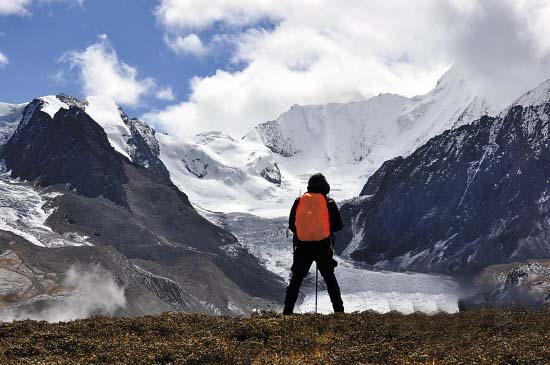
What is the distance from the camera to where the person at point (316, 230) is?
22.3 meters

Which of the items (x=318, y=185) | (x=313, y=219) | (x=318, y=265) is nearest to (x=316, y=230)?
(x=313, y=219)

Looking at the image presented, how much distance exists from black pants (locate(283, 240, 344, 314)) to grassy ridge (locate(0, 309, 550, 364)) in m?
0.99

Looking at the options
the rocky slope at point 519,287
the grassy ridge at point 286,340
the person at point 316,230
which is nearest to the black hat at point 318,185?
the person at point 316,230

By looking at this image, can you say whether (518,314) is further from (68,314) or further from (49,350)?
(68,314)

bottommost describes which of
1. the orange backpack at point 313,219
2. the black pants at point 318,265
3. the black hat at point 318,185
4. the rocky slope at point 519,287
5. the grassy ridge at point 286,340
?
the grassy ridge at point 286,340

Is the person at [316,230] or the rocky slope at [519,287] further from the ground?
the rocky slope at [519,287]

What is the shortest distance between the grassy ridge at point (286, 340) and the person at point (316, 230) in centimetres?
143

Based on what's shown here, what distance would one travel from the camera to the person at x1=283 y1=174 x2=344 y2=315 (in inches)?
878

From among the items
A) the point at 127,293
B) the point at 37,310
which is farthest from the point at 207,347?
the point at 127,293

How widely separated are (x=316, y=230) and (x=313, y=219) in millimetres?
326

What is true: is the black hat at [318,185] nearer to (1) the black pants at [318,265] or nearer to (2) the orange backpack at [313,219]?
(2) the orange backpack at [313,219]

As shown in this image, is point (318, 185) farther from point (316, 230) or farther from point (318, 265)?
point (318, 265)

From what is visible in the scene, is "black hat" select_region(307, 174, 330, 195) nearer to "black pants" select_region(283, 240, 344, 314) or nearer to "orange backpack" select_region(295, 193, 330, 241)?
"orange backpack" select_region(295, 193, 330, 241)

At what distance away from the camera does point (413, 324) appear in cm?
2178
